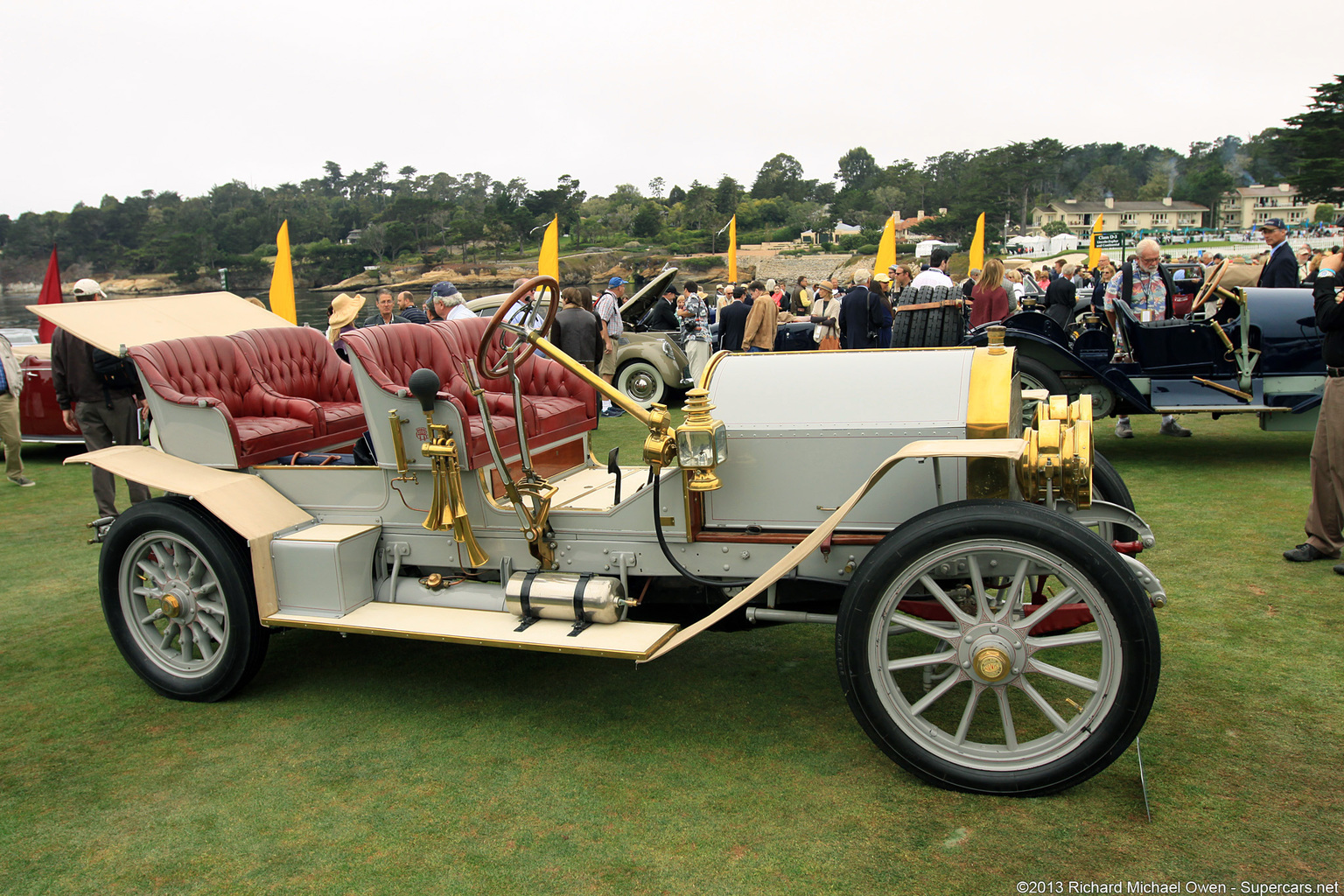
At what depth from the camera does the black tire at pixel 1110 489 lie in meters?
3.60

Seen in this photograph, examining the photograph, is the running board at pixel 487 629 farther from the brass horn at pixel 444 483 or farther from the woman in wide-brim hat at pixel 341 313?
the woman in wide-brim hat at pixel 341 313

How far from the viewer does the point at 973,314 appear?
30.0ft

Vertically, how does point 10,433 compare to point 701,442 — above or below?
below

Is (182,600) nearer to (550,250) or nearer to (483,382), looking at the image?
(483,382)

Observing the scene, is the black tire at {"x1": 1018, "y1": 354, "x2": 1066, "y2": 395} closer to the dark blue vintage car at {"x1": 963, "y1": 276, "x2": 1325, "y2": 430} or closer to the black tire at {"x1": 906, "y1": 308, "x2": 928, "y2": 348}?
the dark blue vintage car at {"x1": 963, "y1": 276, "x2": 1325, "y2": 430}

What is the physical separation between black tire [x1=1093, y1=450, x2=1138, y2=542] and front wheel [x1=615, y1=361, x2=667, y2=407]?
23.8ft

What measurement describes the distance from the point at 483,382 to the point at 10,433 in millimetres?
6019

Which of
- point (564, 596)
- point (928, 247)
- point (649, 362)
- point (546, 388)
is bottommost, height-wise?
point (564, 596)

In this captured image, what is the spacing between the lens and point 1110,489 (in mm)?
3668

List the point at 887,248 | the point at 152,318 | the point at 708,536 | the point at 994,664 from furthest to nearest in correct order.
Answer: the point at 887,248, the point at 152,318, the point at 708,536, the point at 994,664

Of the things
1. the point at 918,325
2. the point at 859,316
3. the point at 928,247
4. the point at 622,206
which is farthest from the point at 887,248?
the point at 622,206

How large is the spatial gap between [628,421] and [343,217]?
8021 centimetres

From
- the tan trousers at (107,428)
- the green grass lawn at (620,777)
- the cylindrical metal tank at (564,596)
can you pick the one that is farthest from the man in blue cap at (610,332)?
the cylindrical metal tank at (564,596)

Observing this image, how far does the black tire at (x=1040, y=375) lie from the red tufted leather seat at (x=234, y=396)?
547cm
